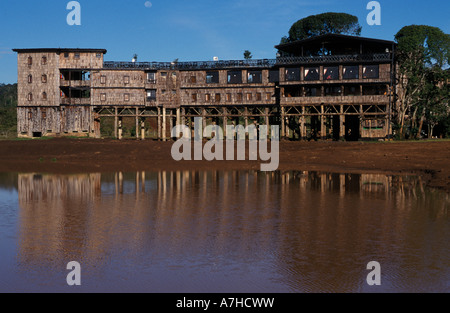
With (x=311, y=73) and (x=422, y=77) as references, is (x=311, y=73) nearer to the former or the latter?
(x=311, y=73)

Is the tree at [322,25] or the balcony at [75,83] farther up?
the tree at [322,25]

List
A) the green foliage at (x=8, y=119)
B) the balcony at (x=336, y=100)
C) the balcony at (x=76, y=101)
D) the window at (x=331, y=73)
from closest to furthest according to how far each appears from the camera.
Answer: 1. the balcony at (x=336, y=100)
2. the window at (x=331, y=73)
3. the balcony at (x=76, y=101)
4. the green foliage at (x=8, y=119)

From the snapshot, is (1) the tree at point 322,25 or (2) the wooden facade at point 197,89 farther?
(1) the tree at point 322,25

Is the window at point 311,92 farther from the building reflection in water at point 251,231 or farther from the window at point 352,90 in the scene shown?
the building reflection in water at point 251,231

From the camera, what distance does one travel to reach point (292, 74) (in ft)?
198

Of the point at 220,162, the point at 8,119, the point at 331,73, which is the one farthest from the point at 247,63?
the point at 8,119

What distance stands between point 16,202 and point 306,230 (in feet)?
49.2

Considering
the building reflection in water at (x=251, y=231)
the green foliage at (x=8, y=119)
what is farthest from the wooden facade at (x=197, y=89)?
the building reflection in water at (x=251, y=231)

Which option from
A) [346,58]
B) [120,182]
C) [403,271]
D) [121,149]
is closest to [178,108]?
[121,149]

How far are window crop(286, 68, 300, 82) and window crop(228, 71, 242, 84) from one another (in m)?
6.28

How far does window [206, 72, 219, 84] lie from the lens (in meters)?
63.8

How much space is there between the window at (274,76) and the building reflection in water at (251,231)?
32.6 metres

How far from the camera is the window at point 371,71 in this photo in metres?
58.3

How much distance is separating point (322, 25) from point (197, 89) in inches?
1415
